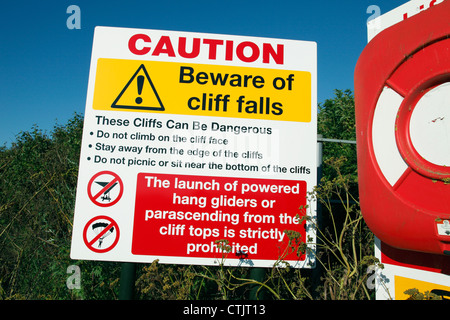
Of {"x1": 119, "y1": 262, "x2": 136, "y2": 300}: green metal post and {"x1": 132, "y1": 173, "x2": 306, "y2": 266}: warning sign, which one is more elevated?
{"x1": 132, "y1": 173, "x2": 306, "y2": 266}: warning sign

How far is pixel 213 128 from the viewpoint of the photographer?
113 inches

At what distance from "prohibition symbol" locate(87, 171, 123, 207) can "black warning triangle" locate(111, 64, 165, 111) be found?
0.63 meters

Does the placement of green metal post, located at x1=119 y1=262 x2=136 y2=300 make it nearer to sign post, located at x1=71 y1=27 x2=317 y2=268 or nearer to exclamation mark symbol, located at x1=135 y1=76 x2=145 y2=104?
sign post, located at x1=71 y1=27 x2=317 y2=268

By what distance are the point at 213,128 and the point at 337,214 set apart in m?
2.69

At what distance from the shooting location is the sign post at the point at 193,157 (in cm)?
276

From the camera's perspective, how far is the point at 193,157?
9.28ft

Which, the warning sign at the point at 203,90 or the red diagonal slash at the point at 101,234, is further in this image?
the warning sign at the point at 203,90

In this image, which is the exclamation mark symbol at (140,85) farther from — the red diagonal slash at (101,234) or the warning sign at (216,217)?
the red diagonal slash at (101,234)

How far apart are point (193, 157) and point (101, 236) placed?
1.02 metres

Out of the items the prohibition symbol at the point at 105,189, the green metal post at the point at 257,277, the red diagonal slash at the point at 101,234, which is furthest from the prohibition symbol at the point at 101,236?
the green metal post at the point at 257,277

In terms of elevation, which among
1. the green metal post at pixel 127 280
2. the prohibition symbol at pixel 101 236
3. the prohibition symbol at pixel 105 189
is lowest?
the green metal post at pixel 127 280

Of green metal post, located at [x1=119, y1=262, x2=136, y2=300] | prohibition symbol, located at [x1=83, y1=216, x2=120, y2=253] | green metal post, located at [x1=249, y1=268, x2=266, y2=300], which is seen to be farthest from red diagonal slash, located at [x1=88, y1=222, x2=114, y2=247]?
green metal post, located at [x1=249, y1=268, x2=266, y2=300]

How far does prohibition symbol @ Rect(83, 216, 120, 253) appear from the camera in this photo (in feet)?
9.01
